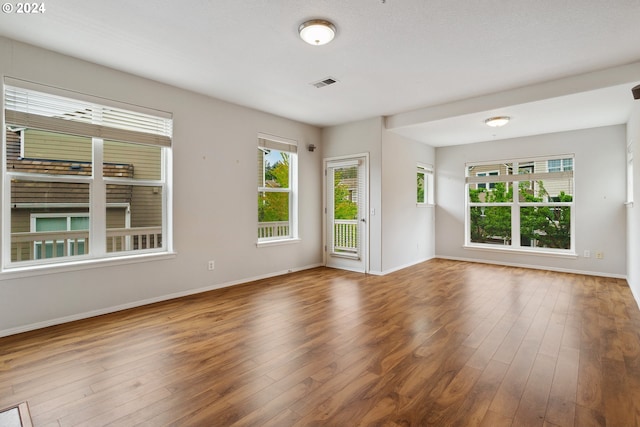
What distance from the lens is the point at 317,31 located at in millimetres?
2650

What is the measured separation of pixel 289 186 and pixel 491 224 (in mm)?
4283

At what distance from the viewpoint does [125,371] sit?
A: 7.32 ft

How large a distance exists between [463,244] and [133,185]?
623 cm

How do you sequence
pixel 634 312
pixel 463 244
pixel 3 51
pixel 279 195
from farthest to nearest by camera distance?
pixel 463 244 < pixel 279 195 < pixel 634 312 < pixel 3 51

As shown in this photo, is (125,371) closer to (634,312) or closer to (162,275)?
(162,275)

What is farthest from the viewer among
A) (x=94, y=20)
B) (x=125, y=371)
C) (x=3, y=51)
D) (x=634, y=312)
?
(x=634, y=312)

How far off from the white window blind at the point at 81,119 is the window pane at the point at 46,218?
0.59 m

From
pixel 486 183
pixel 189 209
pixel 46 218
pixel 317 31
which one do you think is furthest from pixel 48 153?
pixel 486 183

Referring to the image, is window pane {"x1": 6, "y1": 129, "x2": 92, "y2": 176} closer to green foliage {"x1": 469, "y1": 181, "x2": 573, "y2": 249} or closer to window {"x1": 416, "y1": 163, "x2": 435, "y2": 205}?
window {"x1": 416, "y1": 163, "x2": 435, "y2": 205}

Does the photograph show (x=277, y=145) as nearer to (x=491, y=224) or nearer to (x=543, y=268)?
(x=491, y=224)

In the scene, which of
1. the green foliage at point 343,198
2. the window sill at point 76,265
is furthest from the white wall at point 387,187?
the window sill at point 76,265

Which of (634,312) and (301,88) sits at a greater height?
(301,88)

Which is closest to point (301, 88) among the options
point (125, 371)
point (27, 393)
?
point (125, 371)

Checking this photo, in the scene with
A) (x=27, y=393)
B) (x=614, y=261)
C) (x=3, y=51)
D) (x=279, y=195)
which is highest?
(x=3, y=51)
